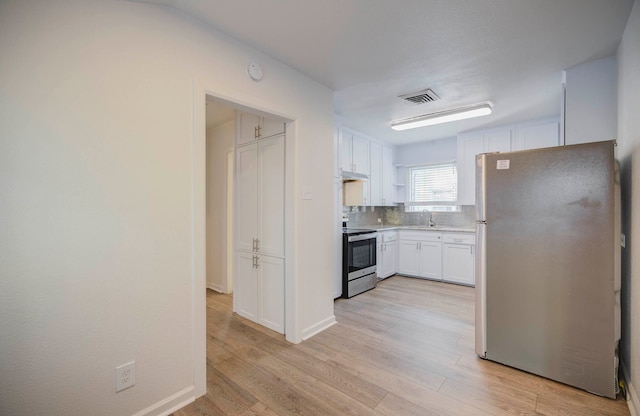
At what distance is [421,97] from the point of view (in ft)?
10.6

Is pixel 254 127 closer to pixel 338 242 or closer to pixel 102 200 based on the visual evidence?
pixel 102 200

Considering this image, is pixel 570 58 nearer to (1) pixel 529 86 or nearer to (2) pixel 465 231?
(1) pixel 529 86

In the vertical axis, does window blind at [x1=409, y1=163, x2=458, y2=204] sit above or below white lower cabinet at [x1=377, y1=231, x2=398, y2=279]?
above

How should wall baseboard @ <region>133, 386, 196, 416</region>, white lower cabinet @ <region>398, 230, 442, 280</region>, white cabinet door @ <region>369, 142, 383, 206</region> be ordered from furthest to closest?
white cabinet door @ <region>369, 142, 383, 206</region> → white lower cabinet @ <region>398, 230, 442, 280</region> → wall baseboard @ <region>133, 386, 196, 416</region>

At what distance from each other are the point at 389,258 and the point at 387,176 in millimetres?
1665

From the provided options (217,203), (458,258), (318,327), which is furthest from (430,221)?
(217,203)

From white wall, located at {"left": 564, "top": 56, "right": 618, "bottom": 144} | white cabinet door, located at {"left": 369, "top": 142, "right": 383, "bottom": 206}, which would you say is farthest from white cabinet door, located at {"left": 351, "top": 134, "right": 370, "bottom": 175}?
white wall, located at {"left": 564, "top": 56, "right": 618, "bottom": 144}

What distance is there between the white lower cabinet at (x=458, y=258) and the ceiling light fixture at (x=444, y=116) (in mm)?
1951

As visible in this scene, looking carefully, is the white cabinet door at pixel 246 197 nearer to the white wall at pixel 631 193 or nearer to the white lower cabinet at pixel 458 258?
the white wall at pixel 631 193

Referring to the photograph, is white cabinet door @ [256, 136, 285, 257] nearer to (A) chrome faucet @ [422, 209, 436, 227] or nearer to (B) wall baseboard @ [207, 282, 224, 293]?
(B) wall baseboard @ [207, 282, 224, 293]

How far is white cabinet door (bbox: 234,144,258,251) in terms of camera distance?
122 inches

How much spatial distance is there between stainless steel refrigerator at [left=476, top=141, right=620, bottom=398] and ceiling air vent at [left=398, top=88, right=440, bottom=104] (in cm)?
114

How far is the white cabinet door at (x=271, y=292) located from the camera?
2844mm

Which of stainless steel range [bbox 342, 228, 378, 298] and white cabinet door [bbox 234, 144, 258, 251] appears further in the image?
stainless steel range [bbox 342, 228, 378, 298]
